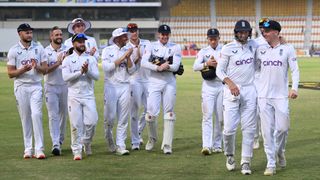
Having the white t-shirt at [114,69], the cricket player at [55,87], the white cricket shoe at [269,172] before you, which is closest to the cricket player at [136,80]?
the white t-shirt at [114,69]

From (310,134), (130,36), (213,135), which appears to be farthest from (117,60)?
(310,134)

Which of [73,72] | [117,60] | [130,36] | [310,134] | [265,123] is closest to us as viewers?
[265,123]

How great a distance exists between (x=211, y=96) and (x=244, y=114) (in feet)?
6.96

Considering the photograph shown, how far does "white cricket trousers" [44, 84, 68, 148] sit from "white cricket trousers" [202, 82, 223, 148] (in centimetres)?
242

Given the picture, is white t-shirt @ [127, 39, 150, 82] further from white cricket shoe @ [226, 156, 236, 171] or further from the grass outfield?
white cricket shoe @ [226, 156, 236, 171]

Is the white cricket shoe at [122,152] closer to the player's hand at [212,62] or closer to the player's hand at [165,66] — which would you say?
the player's hand at [165,66]

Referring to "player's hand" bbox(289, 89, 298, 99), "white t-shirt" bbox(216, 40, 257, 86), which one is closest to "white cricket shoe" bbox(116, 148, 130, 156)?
"white t-shirt" bbox(216, 40, 257, 86)

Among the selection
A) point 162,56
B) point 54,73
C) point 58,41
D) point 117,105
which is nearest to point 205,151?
point 117,105

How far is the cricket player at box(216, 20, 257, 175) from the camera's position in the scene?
9696mm

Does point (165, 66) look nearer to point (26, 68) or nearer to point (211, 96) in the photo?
point (211, 96)

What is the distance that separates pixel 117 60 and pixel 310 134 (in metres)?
4.52

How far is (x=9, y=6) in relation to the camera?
70188 millimetres

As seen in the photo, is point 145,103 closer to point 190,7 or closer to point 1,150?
point 1,150

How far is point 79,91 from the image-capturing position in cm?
1115
